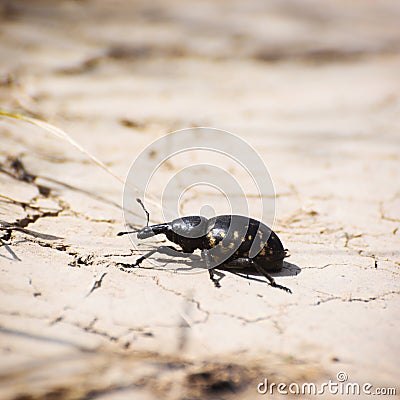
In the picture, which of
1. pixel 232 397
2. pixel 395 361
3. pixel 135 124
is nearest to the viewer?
pixel 232 397

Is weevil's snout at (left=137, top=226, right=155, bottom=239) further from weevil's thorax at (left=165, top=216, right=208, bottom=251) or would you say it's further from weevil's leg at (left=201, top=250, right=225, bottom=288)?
weevil's leg at (left=201, top=250, right=225, bottom=288)

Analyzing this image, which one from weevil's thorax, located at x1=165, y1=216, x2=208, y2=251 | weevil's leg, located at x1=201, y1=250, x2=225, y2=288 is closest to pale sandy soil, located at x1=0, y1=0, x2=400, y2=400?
weevil's leg, located at x1=201, y1=250, x2=225, y2=288

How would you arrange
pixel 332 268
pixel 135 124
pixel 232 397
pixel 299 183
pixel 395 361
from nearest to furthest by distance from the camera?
1. pixel 232 397
2. pixel 395 361
3. pixel 332 268
4. pixel 299 183
5. pixel 135 124

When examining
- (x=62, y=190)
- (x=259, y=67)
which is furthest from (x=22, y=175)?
(x=259, y=67)

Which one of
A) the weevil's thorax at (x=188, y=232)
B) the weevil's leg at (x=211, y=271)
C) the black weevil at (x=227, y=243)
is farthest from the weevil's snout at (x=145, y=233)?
the weevil's leg at (x=211, y=271)

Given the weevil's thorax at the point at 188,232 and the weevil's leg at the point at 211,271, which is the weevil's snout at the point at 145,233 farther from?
the weevil's leg at the point at 211,271

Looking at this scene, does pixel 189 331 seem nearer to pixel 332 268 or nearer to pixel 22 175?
pixel 332 268

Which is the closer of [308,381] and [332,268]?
[308,381]

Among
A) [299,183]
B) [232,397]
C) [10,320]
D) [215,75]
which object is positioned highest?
[215,75]
